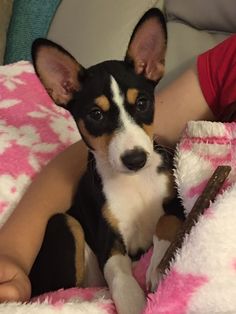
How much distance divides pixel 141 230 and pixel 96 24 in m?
1.14

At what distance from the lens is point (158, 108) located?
62.1 inches

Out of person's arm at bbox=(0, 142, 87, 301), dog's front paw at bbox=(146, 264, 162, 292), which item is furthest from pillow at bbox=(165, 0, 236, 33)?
dog's front paw at bbox=(146, 264, 162, 292)

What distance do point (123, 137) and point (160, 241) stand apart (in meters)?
0.25

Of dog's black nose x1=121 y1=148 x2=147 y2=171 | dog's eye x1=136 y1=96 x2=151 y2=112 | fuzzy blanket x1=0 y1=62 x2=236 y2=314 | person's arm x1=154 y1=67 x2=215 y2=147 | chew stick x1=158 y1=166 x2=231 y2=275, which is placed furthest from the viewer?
person's arm x1=154 y1=67 x2=215 y2=147

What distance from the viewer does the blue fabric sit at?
2.56 m

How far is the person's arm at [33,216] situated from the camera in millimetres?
1202

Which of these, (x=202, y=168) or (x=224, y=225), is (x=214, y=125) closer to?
(x=202, y=168)

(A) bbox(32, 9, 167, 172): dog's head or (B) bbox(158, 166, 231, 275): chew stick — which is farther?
(A) bbox(32, 9, 167, 172): dog's head

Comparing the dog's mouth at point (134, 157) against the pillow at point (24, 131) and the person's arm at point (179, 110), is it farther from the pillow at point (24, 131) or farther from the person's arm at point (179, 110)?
the pillow at point (24, 131)

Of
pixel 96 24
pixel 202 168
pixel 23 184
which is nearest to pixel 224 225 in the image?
pixel 202 168

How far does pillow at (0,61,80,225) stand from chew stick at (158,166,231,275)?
2.01 ft

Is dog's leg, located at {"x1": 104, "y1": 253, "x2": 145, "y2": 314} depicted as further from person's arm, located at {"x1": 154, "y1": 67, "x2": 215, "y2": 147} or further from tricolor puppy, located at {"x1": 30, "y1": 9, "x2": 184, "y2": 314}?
person's arm, located at {"x1": 154, "y1": 67, "x2": 215, "y2": 147}

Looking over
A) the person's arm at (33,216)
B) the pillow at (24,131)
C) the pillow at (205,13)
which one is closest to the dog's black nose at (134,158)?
the person's arm at (33,216)

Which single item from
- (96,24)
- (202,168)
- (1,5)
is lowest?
(1,5)
